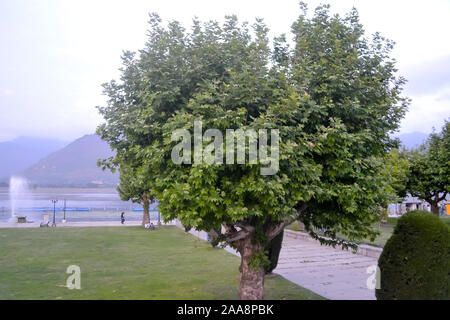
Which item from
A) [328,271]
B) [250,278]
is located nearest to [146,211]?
[328,271]

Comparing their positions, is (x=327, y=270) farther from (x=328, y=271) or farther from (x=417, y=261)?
(x=417, y=261)

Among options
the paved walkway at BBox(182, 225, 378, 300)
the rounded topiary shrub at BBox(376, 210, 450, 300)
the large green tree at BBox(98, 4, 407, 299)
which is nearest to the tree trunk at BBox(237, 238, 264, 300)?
the large green tree at BBox(98, 4, 407, 299)

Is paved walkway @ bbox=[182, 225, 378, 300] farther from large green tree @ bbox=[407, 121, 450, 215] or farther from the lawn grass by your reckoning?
large green tree @ bbox=[407, 121, 450, 215]

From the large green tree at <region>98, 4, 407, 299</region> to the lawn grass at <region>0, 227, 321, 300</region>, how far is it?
2.72 metres

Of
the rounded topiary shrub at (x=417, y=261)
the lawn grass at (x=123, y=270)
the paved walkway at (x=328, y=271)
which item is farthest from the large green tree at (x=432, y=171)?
the rounded topiary shrub at (x=417, y=261)

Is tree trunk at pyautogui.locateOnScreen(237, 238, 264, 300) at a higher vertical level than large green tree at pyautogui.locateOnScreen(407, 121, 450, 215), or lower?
lower

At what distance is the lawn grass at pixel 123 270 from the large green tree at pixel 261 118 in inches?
107

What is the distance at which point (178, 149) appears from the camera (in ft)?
19.4

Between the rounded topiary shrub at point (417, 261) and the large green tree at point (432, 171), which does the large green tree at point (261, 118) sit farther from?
the large green tree at point (432, 171)

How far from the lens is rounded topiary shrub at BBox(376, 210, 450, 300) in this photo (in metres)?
6.16

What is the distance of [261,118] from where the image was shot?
19.0 ft

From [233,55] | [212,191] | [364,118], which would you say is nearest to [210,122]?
[212,191]

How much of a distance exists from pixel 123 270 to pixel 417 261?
10095 millimetres
